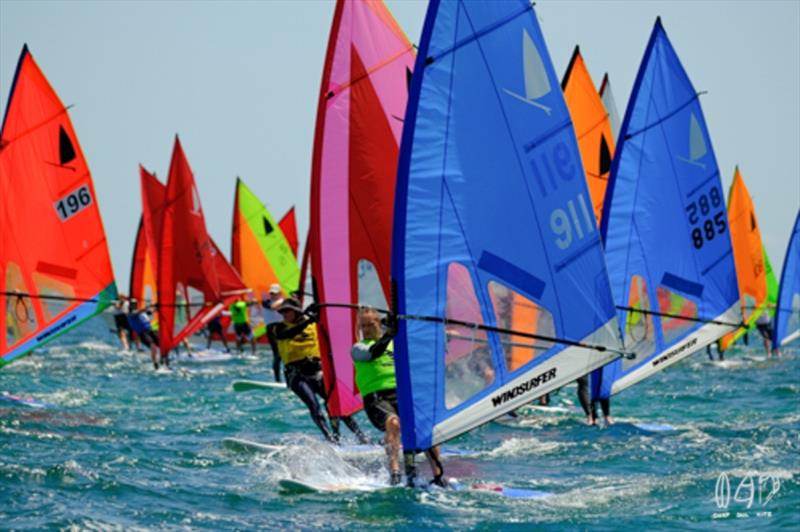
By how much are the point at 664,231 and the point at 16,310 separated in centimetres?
949

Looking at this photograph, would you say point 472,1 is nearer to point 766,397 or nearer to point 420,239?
point 420,239

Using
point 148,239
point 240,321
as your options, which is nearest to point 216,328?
point 240,321

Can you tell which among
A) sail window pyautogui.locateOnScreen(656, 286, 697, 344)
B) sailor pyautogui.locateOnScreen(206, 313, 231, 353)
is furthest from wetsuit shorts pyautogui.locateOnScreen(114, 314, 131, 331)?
sail window pyautogui.locateOnScreen(656, 286, 697, 344)

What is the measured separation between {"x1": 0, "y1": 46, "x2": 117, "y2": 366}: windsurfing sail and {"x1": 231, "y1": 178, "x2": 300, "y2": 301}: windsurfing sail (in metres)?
19.2

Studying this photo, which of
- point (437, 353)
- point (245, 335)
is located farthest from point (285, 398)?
point (245, 335)

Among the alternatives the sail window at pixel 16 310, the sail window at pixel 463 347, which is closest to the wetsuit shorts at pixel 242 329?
the sail window at pixel 16 310

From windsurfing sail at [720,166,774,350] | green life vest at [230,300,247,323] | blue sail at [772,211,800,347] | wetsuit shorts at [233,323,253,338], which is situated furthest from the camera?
wetsuit shorts at [233,323,253,338]

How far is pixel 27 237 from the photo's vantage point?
21.4 meters

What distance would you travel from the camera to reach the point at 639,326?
16.2 m

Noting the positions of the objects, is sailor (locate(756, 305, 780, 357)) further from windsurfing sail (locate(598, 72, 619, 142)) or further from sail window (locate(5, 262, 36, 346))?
sail window (locate(5, 262, 36, 346))

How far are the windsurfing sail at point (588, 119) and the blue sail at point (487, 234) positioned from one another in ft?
35.3

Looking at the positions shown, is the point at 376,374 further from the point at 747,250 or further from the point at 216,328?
the point at 216,328

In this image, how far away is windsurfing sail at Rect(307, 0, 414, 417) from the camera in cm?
1480

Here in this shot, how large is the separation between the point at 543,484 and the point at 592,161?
1059 cm
